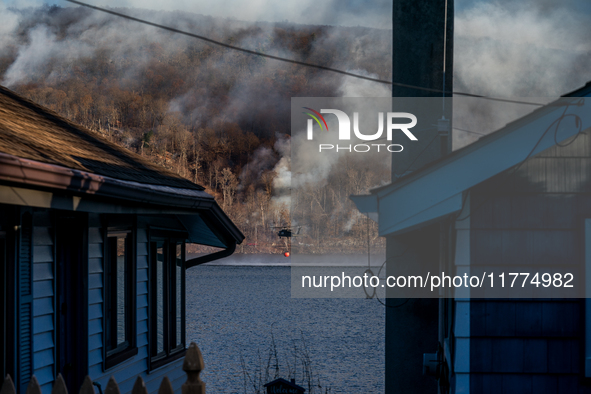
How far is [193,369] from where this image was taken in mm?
2545

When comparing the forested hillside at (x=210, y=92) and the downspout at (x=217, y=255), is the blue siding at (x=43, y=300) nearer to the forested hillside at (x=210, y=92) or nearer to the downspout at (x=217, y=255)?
the downspout at (x=217, y=255)

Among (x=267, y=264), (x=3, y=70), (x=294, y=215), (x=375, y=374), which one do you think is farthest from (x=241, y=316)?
(x=3, y=70)

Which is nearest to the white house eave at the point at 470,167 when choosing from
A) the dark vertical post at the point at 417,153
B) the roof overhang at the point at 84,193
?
the dark vertical post at the point at 417,153

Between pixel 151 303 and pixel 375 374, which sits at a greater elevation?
pixel 151 303

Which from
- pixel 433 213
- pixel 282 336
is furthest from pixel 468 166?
pixel 282 336

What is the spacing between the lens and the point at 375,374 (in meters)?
17.6

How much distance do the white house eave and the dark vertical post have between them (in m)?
0.77

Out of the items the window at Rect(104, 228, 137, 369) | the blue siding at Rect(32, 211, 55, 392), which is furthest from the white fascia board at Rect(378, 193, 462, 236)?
the window at Rect(104, 228, 137, 369)

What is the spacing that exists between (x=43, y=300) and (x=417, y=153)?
310cm

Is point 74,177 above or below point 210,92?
below

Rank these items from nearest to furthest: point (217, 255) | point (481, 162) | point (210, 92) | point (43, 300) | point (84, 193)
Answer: point (84, 193) < point (481, 162) < point (43, 300) < point (217, 255) < point (210, 92)

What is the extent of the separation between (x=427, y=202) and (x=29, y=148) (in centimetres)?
257

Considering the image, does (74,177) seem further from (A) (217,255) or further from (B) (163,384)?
(A) (217,255)

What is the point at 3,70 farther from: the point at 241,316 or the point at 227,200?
the point at 241,316
